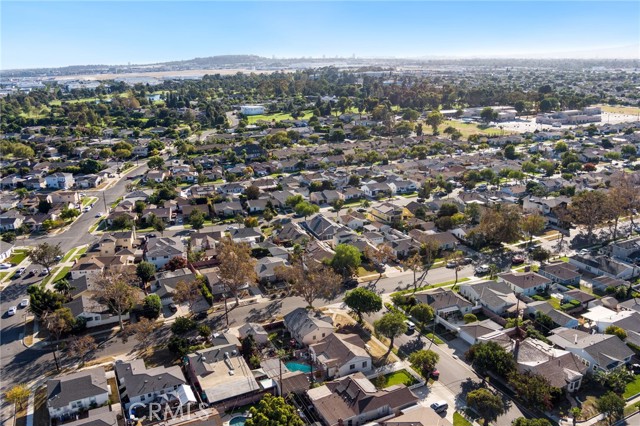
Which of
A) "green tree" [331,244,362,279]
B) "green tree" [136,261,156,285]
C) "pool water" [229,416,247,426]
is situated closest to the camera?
"pool water" [229,416,247,426]

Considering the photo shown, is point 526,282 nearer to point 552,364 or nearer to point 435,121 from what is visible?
point 552,364

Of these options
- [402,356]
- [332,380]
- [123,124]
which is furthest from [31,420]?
[123,124]

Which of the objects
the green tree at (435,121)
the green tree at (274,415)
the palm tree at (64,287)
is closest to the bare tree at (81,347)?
the palm tree at (64,287)

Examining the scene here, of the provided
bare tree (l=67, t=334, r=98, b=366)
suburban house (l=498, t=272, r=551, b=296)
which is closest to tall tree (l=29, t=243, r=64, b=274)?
bare tree (l=67, t=334, r=98, b=366)

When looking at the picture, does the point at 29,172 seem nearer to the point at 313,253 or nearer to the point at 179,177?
the point at 179,177

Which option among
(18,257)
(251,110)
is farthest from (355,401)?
(251,110)

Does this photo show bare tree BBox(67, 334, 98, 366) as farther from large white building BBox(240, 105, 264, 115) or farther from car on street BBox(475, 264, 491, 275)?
large white building BBox(240, 105, 264, 115)
